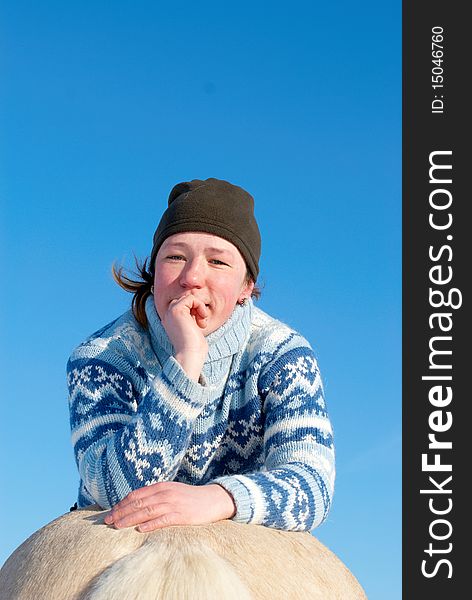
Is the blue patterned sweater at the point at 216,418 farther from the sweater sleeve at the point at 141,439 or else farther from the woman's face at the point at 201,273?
the woman's face at the point at 201,273

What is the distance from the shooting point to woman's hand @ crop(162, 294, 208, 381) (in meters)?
3.51

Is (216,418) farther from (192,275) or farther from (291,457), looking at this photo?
(192,275)

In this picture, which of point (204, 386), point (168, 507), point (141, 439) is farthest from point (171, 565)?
point (204, 386)

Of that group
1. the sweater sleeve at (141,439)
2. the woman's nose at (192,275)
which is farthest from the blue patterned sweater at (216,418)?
the woman's nose at (192,275)

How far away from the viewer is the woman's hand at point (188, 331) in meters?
3.51

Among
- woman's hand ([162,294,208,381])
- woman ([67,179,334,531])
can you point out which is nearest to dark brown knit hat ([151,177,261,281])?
woman ([67,179,334,531])

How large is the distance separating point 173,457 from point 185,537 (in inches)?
31.7

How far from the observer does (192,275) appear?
3.68m

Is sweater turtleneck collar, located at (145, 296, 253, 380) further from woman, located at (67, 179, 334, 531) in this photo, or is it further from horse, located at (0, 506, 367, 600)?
horse, located at (0, 506, 367, 600)

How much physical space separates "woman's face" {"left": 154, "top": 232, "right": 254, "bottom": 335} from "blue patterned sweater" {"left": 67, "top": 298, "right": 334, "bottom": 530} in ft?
0.37

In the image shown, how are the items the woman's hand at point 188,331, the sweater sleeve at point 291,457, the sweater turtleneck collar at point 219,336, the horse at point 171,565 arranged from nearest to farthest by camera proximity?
the horse at point 171,565 < the sweater sleeve at point 291,457 < the woman's hand at point 188,331 < the sweater turtleneck collar at point 219,336

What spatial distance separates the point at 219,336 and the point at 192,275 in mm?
332

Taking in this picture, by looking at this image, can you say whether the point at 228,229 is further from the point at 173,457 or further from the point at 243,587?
the point at 243,587

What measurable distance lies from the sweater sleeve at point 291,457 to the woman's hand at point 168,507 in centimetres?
11
